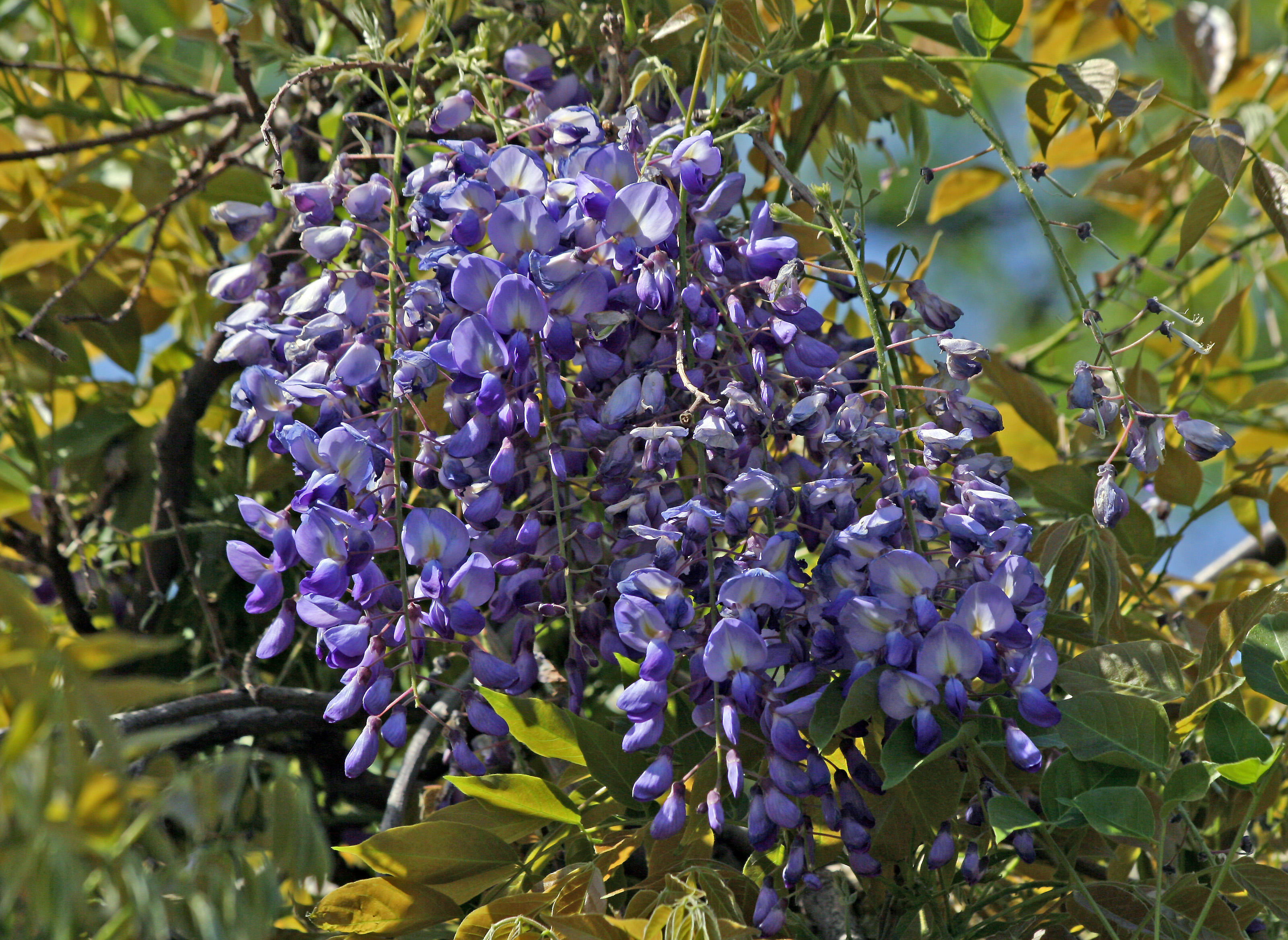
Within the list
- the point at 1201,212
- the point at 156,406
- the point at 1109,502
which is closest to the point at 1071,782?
the point at 1109,502

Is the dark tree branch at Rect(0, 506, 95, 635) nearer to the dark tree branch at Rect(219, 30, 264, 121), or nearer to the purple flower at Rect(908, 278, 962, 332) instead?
the dark tree branch at Rect(219, 30, 264, 121)

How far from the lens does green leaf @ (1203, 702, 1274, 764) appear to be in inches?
20.8

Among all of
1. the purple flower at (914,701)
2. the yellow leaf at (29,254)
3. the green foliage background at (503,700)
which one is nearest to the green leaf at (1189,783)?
the green foliage background at (503,700)

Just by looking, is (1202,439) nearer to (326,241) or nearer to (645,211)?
(645,211)

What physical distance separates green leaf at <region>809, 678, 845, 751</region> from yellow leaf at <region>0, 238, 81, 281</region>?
31.0 inches

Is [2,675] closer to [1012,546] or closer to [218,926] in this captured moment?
[218,926]

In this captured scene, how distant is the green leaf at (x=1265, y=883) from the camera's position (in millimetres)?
543

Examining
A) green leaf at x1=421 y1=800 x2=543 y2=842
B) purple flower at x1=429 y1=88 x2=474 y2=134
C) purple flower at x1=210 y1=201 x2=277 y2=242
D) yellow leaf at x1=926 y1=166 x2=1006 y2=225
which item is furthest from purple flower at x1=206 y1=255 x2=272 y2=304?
yellow leaf at x1=926 y1=166 x2=1006 y2=225

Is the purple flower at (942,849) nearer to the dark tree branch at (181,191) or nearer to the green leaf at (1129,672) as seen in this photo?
the green leaf at (1129,672)

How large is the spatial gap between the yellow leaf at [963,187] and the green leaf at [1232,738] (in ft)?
2.20

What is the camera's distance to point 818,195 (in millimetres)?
616

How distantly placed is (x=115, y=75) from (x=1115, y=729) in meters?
0.85

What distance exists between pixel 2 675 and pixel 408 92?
454 mm

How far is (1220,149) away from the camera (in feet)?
2.14
